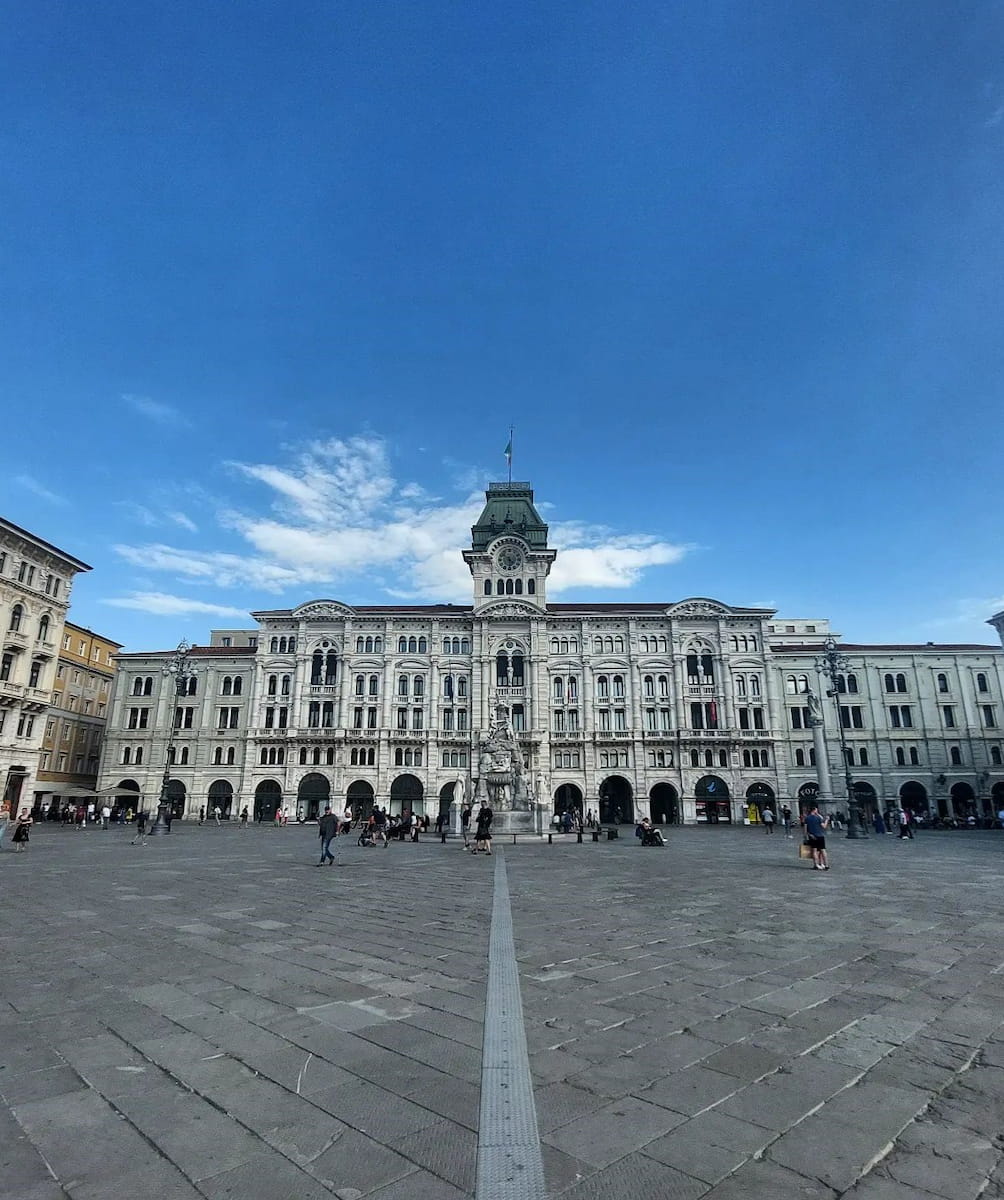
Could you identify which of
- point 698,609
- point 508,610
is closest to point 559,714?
point 508,610

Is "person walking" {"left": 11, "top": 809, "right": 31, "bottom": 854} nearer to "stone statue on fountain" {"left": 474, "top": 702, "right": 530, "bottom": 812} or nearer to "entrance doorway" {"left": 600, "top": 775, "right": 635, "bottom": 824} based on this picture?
"stone statue on fountain" {"left": 474, "top": 702, "right": 530, "bottom": 812}

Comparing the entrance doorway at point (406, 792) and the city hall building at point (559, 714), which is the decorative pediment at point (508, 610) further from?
the entrance doorway at point (406, 792)

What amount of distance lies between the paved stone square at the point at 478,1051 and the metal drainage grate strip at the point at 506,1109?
0.09 meters

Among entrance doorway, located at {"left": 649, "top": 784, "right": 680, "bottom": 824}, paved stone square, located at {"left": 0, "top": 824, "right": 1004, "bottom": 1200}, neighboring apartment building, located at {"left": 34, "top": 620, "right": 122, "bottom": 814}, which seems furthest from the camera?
entrance doorway, located at {"left": 649, "top": 784, "right": 680, "bottom": 824}

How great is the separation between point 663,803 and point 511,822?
27.9 m

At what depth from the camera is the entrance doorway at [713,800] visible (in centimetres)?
5900

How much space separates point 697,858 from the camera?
79.2 ft

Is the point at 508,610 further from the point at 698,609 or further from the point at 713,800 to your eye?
the point at 713,800

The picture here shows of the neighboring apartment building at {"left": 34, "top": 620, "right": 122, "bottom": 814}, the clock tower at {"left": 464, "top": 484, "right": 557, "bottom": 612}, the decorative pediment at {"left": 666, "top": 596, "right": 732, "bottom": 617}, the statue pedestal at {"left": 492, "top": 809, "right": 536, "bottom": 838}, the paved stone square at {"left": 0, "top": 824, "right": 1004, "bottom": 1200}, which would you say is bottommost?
the paved stone square at {"left": 0, "top": 824, "right": 1004, "bottom": 1200}

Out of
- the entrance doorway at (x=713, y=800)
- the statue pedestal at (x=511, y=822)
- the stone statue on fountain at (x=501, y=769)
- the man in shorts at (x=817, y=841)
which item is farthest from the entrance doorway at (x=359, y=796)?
the man in shorts at (x=817, y=841)

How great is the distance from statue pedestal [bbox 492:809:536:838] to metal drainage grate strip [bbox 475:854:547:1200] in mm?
30964

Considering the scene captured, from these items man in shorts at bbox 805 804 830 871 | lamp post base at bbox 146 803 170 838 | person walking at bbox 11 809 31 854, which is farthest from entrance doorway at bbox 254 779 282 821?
man in shorts at bbox 805 804 830 871

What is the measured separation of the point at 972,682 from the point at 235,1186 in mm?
72014

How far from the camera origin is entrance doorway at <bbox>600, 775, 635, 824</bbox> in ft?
200
